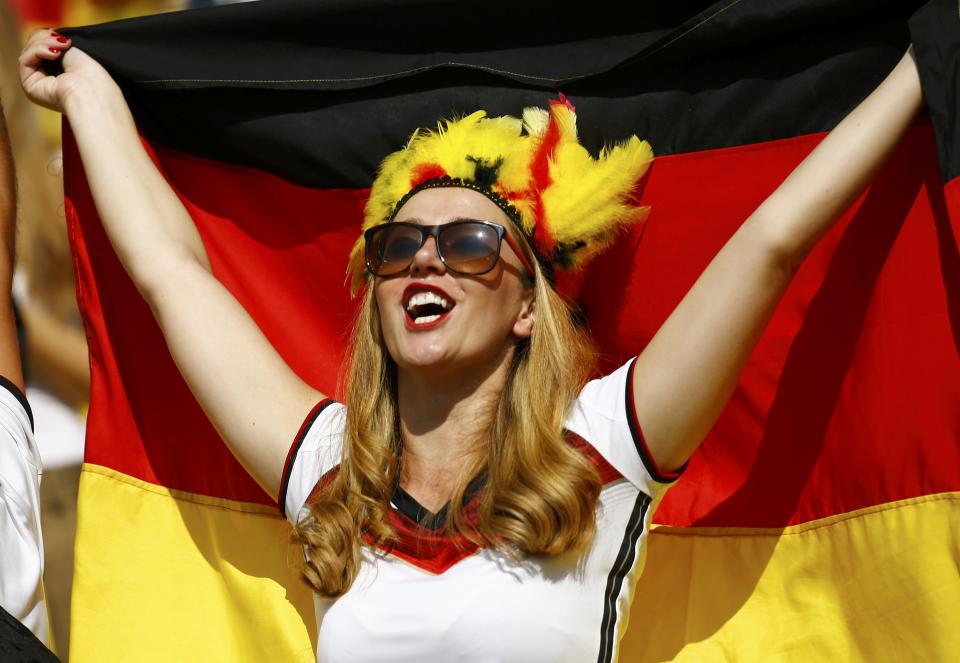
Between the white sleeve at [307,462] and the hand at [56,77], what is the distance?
120 cm

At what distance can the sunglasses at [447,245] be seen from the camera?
2.79m

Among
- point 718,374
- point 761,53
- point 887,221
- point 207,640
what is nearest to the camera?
point 718,374

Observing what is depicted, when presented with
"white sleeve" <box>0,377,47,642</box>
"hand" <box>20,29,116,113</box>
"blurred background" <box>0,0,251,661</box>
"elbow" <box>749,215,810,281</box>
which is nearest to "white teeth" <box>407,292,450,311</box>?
"elbow" <box>749,215,810,281</box>

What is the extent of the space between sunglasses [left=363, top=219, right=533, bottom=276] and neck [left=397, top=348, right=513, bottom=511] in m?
0.27

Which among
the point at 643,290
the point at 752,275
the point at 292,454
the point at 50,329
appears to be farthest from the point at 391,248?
the point at 50,329

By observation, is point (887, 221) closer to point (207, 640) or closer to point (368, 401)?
point (368, 401)

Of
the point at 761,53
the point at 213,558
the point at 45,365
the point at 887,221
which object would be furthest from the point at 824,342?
the point at 45,365

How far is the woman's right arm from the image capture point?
9.55ft

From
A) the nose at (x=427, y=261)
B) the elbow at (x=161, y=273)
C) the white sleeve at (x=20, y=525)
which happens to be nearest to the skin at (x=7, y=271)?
the white sleeve at (x=20, y=525)

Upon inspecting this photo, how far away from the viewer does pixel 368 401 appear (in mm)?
2957

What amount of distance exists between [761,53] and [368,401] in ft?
4.47

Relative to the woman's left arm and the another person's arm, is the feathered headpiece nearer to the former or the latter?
the woman's left arm

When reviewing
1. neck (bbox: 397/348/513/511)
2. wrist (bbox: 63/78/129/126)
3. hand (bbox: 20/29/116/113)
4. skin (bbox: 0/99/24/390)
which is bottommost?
neck (bbox: 397/348/513/511)

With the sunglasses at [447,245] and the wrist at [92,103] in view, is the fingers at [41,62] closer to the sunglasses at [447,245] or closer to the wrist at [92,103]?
the wrist at [92,103]
